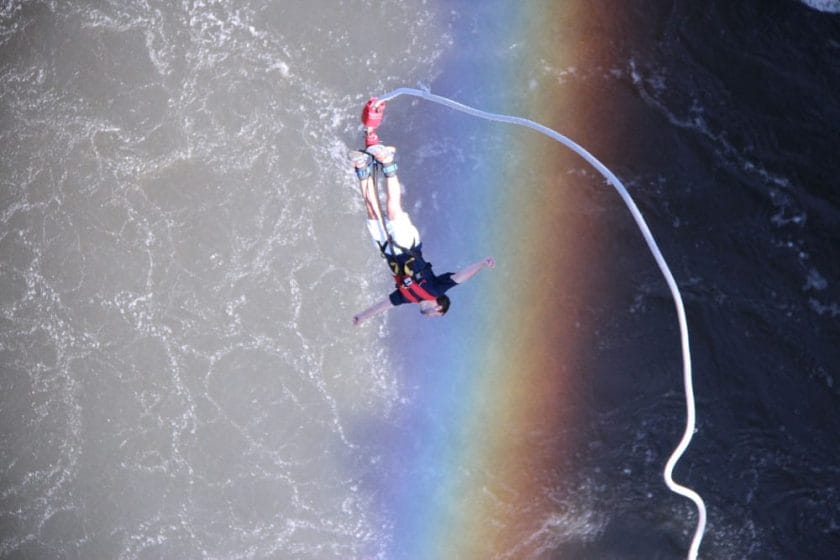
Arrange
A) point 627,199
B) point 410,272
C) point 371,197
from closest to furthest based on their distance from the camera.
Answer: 1. point 627,199
2. point 410,272
3. point 371,197

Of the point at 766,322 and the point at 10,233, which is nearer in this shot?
the point at 766,322

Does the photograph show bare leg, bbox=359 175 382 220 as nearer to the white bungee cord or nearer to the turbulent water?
the white bungee cord

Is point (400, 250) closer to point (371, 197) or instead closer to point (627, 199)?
point (371, 197)

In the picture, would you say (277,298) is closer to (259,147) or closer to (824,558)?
(259,147)

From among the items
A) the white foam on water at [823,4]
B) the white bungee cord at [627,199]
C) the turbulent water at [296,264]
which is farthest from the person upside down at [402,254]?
the white foam on water at [823,4]

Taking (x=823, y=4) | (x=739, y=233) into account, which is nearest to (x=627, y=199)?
(x=739, y=233)

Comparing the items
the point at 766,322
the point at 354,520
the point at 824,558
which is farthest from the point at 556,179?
the point at 824,558

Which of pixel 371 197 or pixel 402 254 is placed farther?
pixel 371 197

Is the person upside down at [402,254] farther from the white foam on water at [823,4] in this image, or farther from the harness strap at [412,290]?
the white foam on water at [823,4]

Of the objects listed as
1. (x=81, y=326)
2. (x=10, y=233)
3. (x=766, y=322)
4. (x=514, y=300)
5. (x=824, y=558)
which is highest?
(x=10, y=233)
